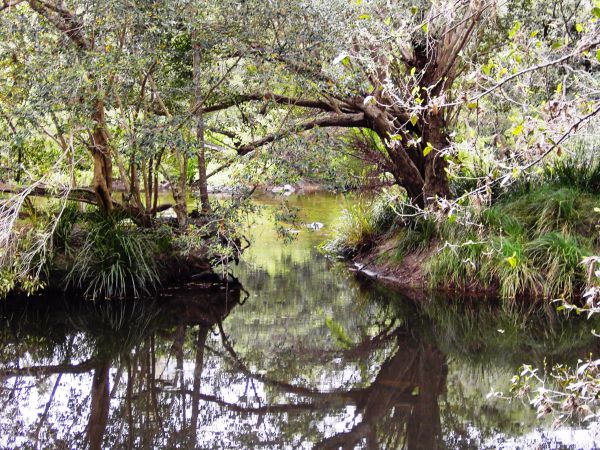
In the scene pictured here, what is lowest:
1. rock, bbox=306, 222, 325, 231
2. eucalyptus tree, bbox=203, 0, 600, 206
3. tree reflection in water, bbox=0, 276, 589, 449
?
tree reflection in water, bbox=0, 276, 589, 449

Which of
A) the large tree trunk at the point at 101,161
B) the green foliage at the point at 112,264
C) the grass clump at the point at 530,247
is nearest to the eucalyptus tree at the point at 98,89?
the large tree trunk at the point at 101,161

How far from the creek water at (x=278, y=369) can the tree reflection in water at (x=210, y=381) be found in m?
0.02

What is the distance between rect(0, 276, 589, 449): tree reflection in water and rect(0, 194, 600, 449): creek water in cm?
2

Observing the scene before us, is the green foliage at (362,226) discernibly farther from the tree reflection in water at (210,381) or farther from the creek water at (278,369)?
the tree reflection in water at (210,381)

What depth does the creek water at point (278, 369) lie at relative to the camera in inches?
231

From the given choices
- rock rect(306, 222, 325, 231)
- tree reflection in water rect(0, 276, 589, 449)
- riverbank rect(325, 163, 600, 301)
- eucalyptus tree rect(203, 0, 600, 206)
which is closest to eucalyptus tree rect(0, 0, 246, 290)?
eucalyptus tree rect(203, 0, 600, 206)

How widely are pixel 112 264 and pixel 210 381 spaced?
153 inches

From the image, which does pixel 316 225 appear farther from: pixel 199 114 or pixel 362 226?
pixel 199 114

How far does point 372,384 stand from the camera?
703 cm

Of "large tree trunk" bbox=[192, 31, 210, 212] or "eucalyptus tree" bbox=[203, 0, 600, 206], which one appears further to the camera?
"large tree trunk" bbox=[192, 31, 210, 212]

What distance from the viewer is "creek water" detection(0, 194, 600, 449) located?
5859mm

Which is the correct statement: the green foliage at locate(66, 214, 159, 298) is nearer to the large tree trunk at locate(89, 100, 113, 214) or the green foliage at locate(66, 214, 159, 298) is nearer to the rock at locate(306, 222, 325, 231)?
the large tree trunk at locate(89, 100, 113, 214)

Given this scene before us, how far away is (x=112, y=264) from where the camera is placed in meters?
10.6

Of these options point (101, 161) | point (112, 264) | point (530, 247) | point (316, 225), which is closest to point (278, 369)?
point (112, 264)
